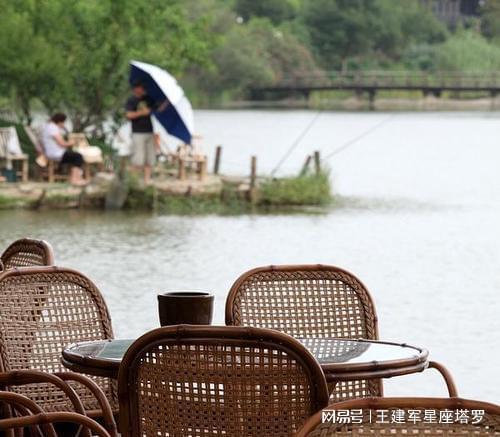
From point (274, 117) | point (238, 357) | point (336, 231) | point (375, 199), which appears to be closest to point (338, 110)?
point (274, 117)

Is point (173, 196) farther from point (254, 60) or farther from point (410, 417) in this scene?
point (254, 60)

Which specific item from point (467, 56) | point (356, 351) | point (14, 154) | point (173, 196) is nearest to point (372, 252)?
point (173, 196)

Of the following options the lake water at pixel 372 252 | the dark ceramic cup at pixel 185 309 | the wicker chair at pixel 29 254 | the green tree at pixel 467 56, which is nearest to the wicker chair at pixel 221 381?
the dark ceramic cup at pixel 185 309

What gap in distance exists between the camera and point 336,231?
A: 1939 cm

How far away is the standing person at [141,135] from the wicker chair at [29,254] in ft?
50.6

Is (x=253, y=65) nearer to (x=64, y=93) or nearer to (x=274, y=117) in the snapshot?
(x=274, y=117)

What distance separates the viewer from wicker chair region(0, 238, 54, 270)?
5.65 m

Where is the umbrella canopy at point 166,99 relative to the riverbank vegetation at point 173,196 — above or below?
above

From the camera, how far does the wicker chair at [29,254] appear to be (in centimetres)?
565

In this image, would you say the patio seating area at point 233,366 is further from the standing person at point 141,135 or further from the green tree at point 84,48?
the green tree at point 84,48

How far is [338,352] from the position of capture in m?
4.21

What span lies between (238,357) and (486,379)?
19.6 feet

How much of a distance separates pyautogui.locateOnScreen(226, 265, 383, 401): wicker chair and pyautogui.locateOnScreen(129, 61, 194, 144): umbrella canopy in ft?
56.1

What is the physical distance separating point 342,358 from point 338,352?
0.13m
